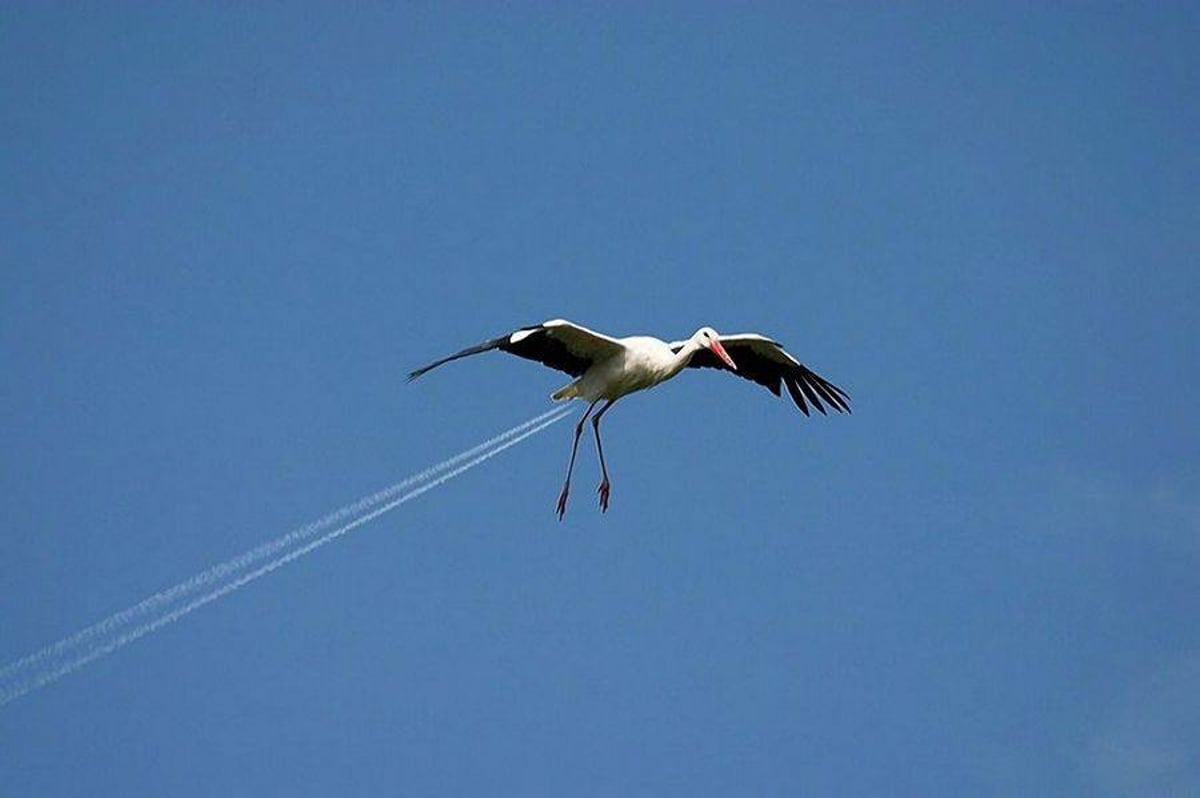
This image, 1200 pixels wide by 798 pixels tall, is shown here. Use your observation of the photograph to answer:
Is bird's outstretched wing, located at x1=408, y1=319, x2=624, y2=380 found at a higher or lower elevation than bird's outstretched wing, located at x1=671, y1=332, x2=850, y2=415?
lower

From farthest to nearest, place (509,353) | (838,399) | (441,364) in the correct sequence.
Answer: (838,399) → (509,353) → (441,364)

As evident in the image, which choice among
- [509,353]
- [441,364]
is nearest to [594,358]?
[509,353]

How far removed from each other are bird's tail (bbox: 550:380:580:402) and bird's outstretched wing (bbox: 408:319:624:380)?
0.26 m

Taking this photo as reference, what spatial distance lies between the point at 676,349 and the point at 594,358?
5.84 feet

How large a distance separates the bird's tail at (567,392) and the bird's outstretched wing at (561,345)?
0.86ft

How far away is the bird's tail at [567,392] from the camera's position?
110ft

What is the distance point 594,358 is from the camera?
109 ft

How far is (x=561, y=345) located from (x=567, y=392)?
3.75 ft

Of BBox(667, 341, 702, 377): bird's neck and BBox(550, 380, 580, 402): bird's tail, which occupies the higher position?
BBox(667, 341, 702, 377): bird's neck

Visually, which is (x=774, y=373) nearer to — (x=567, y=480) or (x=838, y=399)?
(x=838, y=399)

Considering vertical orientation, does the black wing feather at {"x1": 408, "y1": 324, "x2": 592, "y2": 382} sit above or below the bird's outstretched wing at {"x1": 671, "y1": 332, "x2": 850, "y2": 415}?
below

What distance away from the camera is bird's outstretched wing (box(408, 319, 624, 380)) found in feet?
104

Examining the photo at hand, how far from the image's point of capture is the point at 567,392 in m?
33.6

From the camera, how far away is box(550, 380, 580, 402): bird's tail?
110ft
